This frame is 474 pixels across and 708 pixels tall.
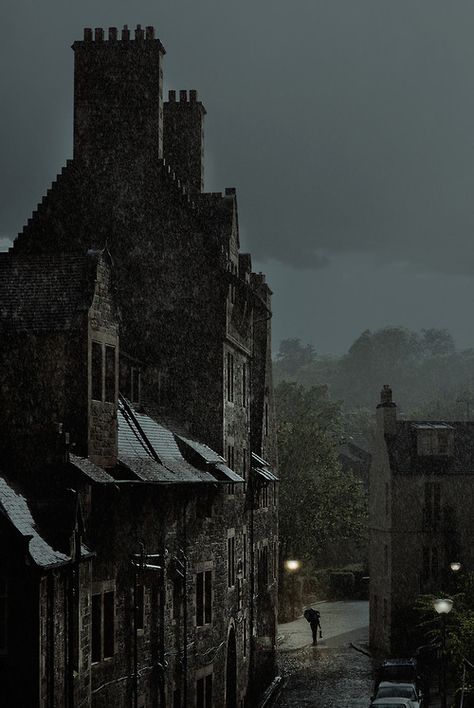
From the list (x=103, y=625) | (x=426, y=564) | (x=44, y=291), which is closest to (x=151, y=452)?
(x=103, y=625)

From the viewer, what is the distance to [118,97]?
37.8 m

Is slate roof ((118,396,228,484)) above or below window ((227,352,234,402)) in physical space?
below

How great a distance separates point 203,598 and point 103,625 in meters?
9.27

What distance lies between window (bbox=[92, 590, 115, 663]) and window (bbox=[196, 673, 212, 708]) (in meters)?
8.00

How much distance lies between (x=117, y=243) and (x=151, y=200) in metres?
1.71

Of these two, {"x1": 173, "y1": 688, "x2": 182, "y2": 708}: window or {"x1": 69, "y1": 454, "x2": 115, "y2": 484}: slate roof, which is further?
{"x1": 173, "y1": 688, "x2": 182, "y2": 708}: window

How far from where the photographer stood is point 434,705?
41562 mm

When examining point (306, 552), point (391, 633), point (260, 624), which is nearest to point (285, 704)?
point (260, 624)

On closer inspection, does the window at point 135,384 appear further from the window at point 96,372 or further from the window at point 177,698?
the window at point 177,698

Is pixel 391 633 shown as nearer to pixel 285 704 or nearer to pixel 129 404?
pixel 285 704

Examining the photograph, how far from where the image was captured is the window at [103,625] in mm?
25906

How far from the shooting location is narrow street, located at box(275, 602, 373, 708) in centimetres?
4353

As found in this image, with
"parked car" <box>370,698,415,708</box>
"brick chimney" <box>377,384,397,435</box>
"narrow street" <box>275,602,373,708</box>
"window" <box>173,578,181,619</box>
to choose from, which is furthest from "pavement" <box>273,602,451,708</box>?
"window" <box>173,578,181,619</box>

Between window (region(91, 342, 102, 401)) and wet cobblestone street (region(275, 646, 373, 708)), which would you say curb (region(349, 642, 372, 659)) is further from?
window (region(91, 342, 102, 401))
